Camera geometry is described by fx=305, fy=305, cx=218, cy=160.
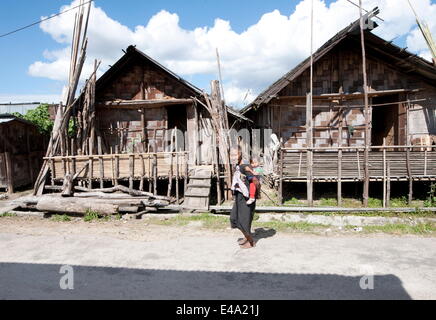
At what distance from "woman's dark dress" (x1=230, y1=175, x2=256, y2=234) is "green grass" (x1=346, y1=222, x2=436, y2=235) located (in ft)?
10.4

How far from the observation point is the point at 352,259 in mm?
5207

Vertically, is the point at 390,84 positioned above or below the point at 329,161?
above

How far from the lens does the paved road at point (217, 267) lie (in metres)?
4.07

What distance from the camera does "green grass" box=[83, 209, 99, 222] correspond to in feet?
26.7

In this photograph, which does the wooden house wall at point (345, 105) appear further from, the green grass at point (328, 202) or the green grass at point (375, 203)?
the green grass at point (375, 203)

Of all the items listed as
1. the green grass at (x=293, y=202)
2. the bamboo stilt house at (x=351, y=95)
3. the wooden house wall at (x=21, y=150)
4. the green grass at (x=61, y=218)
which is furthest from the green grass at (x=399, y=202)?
the wooden house wall at (x=21, y=150)

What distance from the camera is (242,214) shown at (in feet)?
18.5

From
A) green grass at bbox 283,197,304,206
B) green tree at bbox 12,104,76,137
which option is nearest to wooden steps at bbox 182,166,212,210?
green grass at bbox 283,197,304,206

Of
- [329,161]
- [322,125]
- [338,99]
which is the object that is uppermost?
[338,99]

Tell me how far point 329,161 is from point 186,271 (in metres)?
6.26
